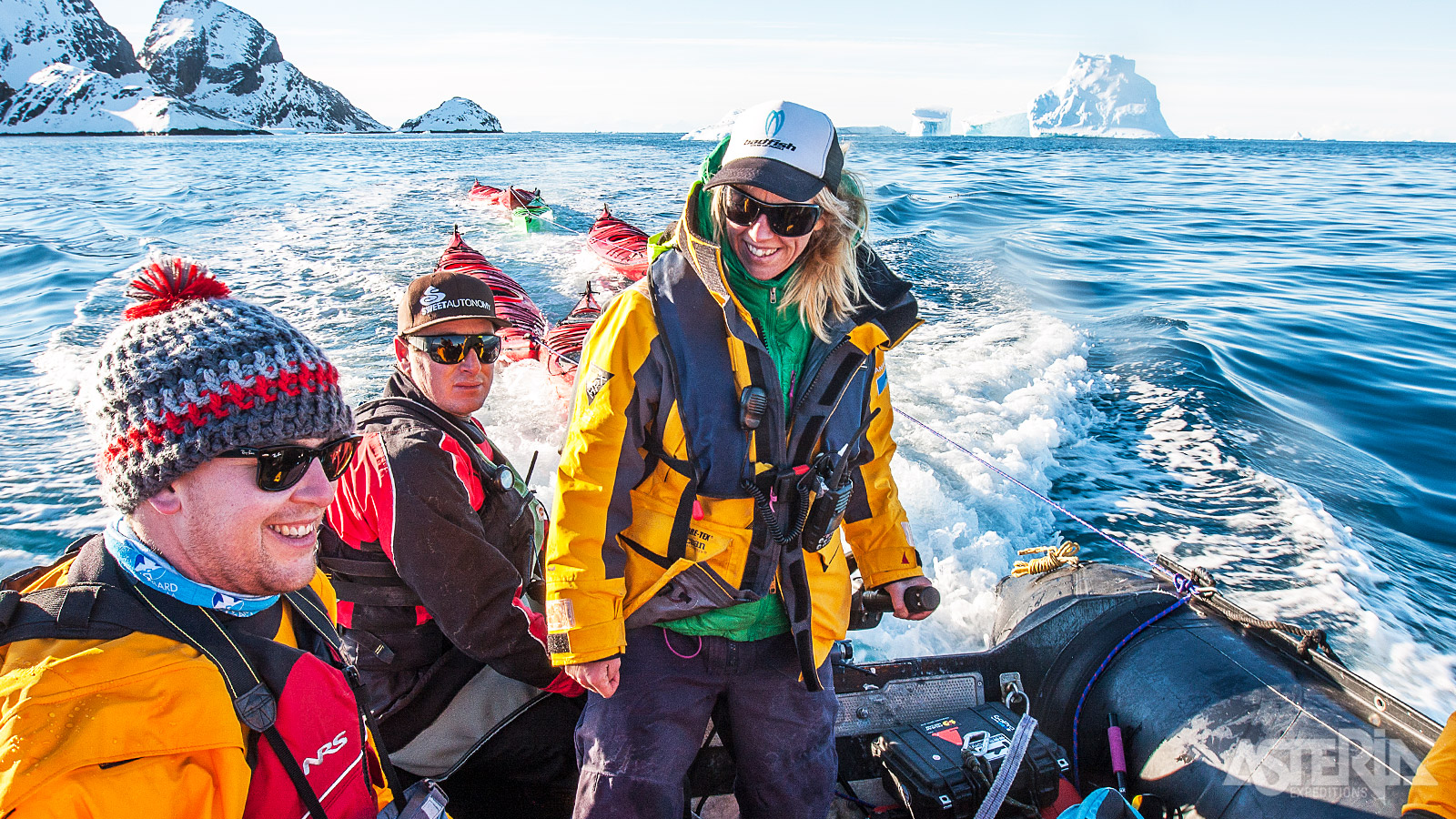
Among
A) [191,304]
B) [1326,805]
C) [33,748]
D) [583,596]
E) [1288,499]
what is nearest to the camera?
[33,748]

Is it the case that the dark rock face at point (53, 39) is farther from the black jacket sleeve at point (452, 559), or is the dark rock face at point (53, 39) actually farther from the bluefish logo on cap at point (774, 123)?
the bluefish logo on cap at point (774, 123)

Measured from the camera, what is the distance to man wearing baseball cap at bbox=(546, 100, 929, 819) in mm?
1763

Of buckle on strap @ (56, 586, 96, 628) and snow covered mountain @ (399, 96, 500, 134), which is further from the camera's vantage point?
snow covered mountain @ (399, 96, 500, 134)

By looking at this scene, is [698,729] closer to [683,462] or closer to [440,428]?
[683,462]

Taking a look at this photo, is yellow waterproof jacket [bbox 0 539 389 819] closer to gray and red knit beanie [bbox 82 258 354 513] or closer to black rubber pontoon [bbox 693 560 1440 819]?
gray and red knit beanie [bbox 82 258 354 513]

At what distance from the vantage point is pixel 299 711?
4.19 ft

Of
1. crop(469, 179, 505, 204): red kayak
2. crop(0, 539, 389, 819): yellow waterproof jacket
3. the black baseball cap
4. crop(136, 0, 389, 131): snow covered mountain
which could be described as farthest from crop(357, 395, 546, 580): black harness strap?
crop(136, 0, 389, 131): snow covered mountain

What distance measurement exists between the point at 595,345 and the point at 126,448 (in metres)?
0.93

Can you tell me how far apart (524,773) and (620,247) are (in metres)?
10.2

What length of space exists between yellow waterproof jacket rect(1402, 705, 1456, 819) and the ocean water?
2614 millimetres

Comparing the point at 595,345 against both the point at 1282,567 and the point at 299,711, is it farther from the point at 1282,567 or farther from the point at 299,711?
the point at 1282,567

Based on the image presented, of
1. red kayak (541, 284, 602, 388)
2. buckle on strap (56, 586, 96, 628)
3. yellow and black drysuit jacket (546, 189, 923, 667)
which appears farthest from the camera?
red kayak (541, 284, 602, 388)

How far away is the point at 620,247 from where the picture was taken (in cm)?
1187

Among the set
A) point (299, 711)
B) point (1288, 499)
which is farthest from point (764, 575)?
point (1288, 499)
